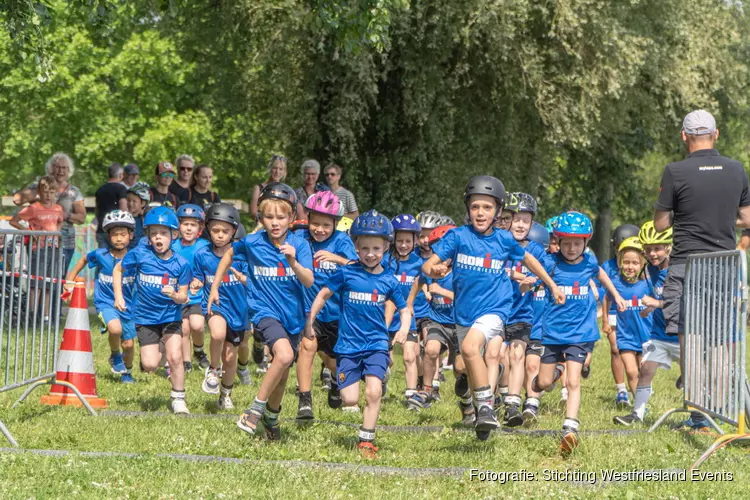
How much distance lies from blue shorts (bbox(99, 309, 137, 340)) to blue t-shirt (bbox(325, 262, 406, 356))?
428 cm

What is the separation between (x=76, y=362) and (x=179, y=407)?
55.7 inches

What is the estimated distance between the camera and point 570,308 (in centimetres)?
1028

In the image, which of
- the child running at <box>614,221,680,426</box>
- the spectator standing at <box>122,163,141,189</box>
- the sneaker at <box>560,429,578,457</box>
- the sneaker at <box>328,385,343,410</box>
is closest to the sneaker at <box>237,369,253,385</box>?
the sneaker at <box>328,385,343,410</box>

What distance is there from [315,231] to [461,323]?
6.09ft

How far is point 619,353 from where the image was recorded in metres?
12.1

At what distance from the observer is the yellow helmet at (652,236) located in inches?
447

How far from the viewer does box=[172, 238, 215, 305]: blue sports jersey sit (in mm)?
12469

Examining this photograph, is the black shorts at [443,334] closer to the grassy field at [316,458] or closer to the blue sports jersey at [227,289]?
the grassy field at [316,458]

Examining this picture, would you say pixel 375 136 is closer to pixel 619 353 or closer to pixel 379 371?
pixel 619 353

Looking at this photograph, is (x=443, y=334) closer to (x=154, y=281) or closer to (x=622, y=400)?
(x=622, y=400)

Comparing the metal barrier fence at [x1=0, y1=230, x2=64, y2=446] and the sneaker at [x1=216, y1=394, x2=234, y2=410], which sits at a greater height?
the metal barrier fence at [x1=0, y1=230, x2=64, y2=446]

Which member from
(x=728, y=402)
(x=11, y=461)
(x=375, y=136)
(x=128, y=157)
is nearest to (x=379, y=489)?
(x=11, y=461)

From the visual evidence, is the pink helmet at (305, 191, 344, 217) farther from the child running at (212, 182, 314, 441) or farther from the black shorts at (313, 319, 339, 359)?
the black shorts at (313, 319, 339, 359)

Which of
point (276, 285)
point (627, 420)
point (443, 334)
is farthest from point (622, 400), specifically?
point (276, 285)
